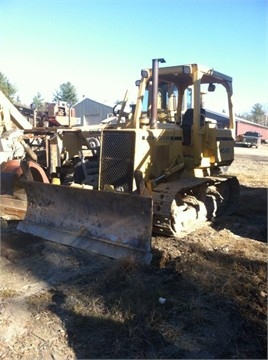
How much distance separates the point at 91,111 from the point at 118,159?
38.5 meters

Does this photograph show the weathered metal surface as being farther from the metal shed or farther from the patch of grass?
the metal shed

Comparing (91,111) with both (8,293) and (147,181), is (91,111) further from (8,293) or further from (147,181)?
(8,293)

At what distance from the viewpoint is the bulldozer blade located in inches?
215

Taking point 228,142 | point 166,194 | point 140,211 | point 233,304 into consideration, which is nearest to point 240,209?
point 228,142

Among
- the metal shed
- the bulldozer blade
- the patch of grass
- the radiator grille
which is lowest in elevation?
the patch of grass

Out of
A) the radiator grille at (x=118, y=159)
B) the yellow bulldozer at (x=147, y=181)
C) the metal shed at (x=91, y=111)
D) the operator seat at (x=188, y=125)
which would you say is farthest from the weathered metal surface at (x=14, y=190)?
the metal shed at (x=91, y=111)

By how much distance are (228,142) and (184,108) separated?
3.69 ft

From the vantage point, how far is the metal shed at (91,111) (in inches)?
1667

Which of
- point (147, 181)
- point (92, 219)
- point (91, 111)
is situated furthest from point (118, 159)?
point (91, 111)

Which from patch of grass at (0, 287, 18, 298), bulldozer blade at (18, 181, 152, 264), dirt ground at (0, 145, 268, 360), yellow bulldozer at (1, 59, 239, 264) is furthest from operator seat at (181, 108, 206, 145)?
patch of grass at (0, 287, 18, 298)

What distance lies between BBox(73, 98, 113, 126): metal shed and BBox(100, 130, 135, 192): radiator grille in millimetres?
35703

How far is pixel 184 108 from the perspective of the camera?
25.9 ft

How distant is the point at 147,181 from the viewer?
652 cm

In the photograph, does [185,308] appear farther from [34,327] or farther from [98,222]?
[98,222]
